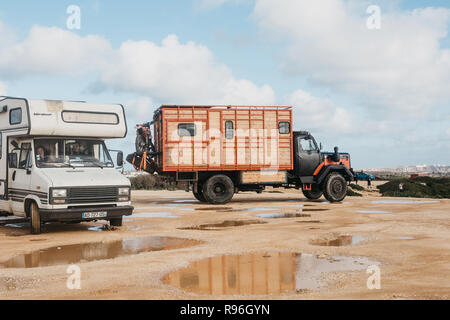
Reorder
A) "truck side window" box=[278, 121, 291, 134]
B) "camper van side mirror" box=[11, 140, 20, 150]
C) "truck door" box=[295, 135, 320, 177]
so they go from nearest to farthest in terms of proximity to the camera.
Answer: "camper van side mirror" box=[11, 140, 20, 150]
"truck side window" box=[278, 121, 291, 134]
"truck door" box=[295, 135, 320, 177]

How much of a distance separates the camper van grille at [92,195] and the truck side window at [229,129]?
8.54 metres

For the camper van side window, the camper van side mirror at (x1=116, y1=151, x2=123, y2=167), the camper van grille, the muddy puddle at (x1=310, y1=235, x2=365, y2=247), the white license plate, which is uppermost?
the camper van side window

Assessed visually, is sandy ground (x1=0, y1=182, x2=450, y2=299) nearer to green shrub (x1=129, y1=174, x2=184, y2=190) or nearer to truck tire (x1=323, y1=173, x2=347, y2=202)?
truck tire (x1=323, y1=173, x2=347, y2=202)

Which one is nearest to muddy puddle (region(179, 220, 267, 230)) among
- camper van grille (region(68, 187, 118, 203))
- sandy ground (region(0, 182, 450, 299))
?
sandy ground (region(0, 182, 450, 299))

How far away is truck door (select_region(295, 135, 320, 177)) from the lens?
19922mm

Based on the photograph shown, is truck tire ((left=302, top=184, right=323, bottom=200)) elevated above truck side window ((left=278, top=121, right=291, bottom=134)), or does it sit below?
below

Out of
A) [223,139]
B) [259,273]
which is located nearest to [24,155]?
[259,273]

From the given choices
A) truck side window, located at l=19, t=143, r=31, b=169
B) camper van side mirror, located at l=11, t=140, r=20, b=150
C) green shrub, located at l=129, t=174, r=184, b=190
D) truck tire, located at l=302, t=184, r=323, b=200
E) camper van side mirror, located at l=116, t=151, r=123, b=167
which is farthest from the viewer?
green shrub, located at l=129, t=174, r=184, b=190

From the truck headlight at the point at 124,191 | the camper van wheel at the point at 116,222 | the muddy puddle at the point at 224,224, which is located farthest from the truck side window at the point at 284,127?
the truck headlight at the point at 124,191

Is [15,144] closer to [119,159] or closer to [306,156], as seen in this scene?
[119,159]

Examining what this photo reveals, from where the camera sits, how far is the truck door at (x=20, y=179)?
1090cm

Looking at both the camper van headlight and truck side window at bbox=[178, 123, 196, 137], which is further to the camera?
truck side window at bbox=[178, 123, 196, 137]

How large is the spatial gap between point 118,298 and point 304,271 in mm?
2598
